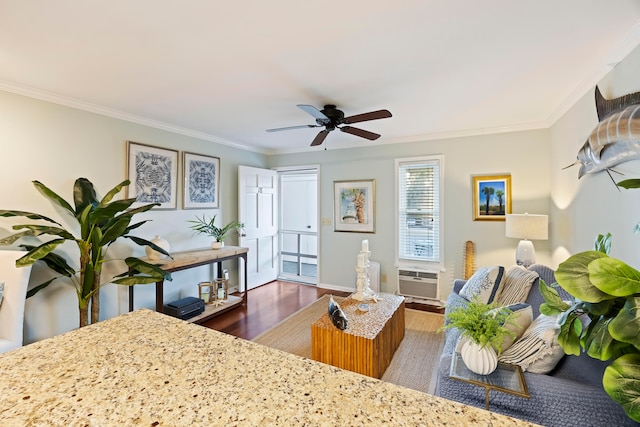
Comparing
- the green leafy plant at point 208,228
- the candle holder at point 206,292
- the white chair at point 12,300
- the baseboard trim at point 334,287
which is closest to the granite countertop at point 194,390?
the white chair at point 12,300

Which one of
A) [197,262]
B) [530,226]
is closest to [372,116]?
[530,226]

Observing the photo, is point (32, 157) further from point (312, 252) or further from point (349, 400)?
point (312, 252)

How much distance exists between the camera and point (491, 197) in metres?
3.69

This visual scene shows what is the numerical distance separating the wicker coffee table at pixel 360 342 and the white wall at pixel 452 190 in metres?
1.79

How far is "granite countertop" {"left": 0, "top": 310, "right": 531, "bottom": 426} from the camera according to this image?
1.85 ft

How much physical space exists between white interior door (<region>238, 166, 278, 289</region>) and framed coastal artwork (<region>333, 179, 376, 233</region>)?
3.86 feet

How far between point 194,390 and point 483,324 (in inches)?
52.8

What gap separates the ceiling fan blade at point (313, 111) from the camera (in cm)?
227

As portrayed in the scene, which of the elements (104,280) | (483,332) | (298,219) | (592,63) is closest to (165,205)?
(104,280)

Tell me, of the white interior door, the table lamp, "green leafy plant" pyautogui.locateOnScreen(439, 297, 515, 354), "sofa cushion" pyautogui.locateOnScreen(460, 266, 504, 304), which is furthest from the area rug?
the white interior door

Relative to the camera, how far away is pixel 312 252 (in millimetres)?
5953

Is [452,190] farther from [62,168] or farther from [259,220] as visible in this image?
[62,168]

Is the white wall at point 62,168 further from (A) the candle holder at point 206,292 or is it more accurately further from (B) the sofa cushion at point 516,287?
(B) the sofa cushion at point 516,287

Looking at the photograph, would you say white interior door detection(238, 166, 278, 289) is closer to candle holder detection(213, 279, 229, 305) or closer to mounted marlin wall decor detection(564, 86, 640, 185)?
candle holder detection(213, 279, 229, 305)
